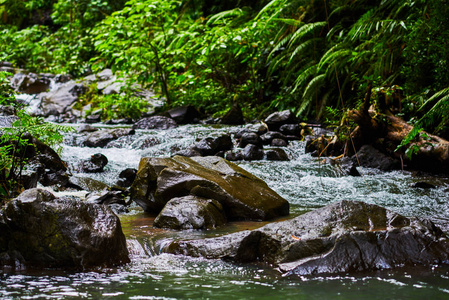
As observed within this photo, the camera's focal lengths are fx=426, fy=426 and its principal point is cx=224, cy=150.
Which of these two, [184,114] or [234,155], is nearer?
[234,155]

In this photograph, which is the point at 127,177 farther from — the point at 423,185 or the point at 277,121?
the point at 277,121

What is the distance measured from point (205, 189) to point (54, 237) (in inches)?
65.7

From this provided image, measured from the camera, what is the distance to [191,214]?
379 centimetres

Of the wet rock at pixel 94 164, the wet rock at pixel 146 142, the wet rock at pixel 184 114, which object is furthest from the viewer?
the wet rock at pixel 184 114

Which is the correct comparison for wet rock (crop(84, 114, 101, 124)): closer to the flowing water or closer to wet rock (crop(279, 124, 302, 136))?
wet rock (crop(279, 124, 302, 136))

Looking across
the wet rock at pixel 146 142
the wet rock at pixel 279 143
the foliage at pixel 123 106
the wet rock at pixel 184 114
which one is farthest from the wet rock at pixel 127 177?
the foliage at pixel 123 106

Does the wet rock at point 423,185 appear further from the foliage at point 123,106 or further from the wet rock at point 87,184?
the foliage at point 123,106

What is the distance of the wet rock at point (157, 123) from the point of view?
1014 centimetres

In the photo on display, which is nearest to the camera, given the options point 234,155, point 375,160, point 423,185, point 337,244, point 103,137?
point 337,244

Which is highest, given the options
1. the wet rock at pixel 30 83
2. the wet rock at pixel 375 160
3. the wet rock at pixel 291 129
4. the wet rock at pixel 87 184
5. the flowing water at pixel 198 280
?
the wet rock at pixel 30 83

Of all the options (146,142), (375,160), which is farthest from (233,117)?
(375,160)

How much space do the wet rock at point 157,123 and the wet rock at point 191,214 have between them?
6264mm

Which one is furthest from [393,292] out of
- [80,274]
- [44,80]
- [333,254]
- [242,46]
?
Answer: [44,80]

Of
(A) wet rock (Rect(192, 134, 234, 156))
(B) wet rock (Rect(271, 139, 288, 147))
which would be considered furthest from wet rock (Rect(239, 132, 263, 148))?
(B) wet rock (Rect(271, 139, 288, 147))
